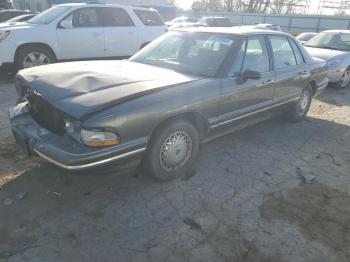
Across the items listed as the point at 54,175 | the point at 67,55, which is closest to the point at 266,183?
the point at 54,175

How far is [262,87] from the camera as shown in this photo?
462cm

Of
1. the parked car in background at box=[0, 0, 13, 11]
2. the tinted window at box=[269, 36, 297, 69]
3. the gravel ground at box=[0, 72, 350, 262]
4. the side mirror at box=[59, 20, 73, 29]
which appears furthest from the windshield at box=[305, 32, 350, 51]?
the parked car in background at box=[0, 0, 13, 11]

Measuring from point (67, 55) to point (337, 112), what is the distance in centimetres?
617

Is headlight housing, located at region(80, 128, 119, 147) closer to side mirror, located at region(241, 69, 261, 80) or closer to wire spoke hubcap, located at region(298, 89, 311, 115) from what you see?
Answer: side mirror, located at region(241, 69, 261, 80)

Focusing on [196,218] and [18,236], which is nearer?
[18,236]

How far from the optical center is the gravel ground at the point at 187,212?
2816 millimetres

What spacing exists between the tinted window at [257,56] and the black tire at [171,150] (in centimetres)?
118

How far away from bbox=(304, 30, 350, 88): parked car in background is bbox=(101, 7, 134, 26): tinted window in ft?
16.0

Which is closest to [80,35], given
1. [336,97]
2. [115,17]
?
[115,17]

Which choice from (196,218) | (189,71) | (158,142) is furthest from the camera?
(189,71)

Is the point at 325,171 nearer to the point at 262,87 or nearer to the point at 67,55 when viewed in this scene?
the point at 262,87

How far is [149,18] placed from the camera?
369 inches

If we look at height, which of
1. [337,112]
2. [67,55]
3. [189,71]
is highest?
[189,71]

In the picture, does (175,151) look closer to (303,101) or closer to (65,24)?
(303,101)
